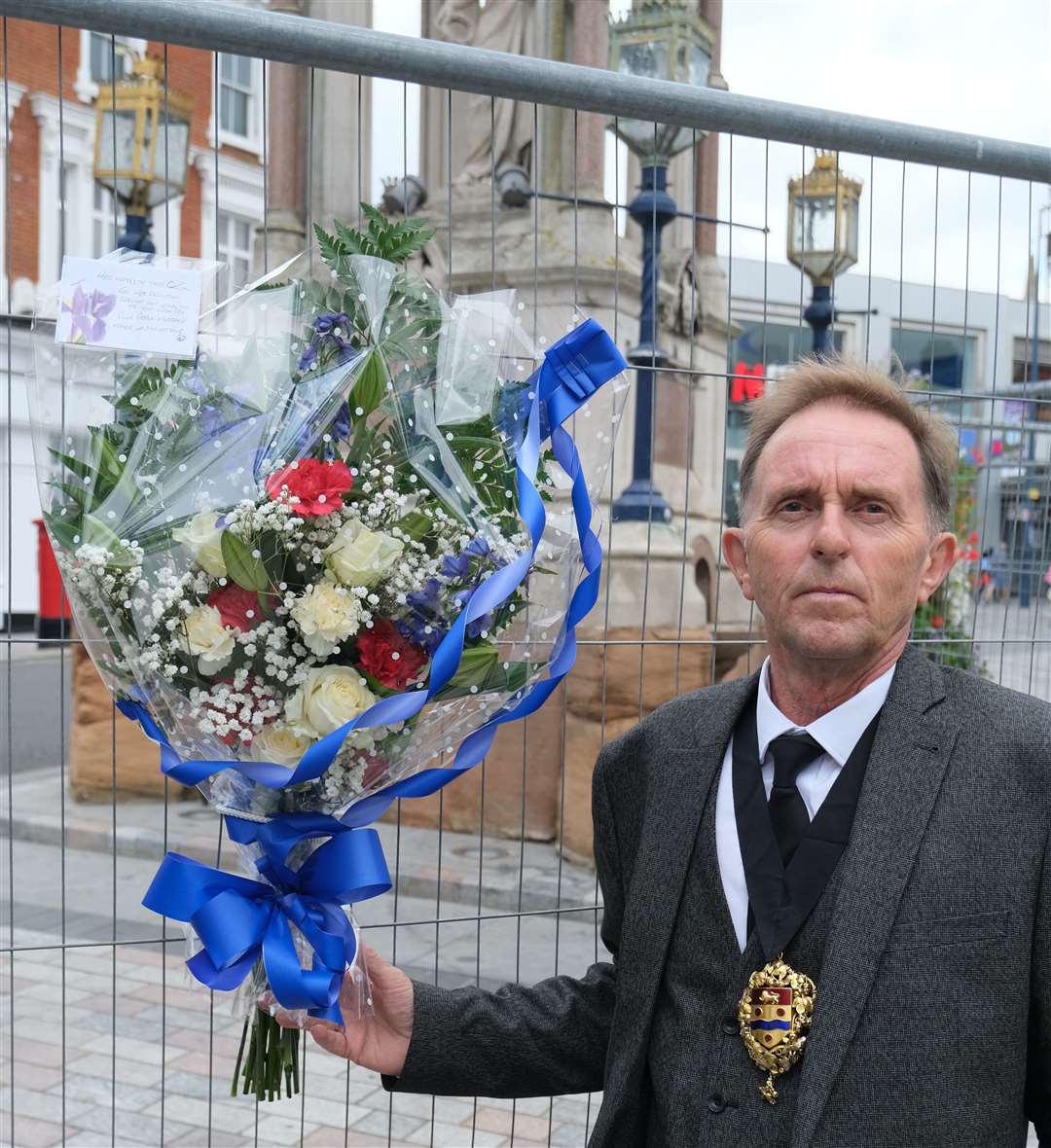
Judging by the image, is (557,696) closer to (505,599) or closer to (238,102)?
(505,599)

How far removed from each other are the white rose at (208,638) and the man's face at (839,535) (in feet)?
2.29

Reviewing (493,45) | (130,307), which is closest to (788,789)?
(130,307)

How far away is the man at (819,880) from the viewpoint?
1537mm

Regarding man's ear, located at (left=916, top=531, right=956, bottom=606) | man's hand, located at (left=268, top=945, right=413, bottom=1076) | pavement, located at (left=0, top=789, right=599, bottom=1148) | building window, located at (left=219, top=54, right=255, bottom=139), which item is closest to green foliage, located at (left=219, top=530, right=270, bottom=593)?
man's hand, located at (left=268, top=945, right=413, bottom=1076)

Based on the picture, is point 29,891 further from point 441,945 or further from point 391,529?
point 391,529

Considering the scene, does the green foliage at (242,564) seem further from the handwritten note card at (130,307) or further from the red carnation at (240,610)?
the handwritten note card at (130,307)

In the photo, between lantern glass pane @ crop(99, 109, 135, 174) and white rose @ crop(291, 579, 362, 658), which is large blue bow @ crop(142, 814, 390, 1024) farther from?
lantern glass pane @ crop(99, 109, 135, 174)

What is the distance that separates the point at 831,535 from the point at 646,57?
5.28 meters

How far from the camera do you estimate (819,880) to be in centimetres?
162

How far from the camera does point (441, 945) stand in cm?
532

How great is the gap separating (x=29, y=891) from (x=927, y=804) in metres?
5.41

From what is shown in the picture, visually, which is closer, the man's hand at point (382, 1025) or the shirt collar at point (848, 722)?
the shirt collar at point (848, 722)

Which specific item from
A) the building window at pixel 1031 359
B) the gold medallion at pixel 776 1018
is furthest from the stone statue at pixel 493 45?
the gold medallion at pixel 776 1018

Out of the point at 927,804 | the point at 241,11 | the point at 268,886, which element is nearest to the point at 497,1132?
the point at 268,886
